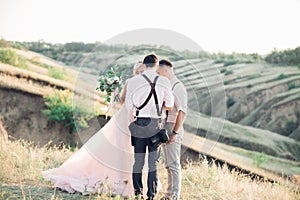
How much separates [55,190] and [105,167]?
831mm

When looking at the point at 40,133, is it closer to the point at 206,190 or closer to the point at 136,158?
the point at 206,190

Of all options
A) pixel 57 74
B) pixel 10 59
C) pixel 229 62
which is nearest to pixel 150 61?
pixel 10 59

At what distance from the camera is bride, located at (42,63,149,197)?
304 inches

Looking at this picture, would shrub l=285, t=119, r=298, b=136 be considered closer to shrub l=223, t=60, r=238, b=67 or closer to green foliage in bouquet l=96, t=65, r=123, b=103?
shrub l=223, t=60, r=238, b=67

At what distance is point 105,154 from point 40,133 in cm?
1113

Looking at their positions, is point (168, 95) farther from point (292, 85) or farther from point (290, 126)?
point (292, 85)

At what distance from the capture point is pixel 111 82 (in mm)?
7992

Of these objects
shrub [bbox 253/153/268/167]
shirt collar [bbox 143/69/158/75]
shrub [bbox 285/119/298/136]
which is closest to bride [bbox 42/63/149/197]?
shirt collar [bbox 143/69/158/75]

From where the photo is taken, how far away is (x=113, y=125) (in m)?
8.09

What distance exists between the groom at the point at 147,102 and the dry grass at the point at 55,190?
889 mm

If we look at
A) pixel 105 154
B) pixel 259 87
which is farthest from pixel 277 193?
pixel 259 87

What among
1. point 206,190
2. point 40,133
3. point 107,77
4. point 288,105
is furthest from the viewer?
point 288,105

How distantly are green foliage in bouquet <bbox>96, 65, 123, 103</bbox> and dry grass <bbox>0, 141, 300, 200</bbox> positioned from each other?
1.59m

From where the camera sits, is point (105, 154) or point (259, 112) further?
point (259, 112)
